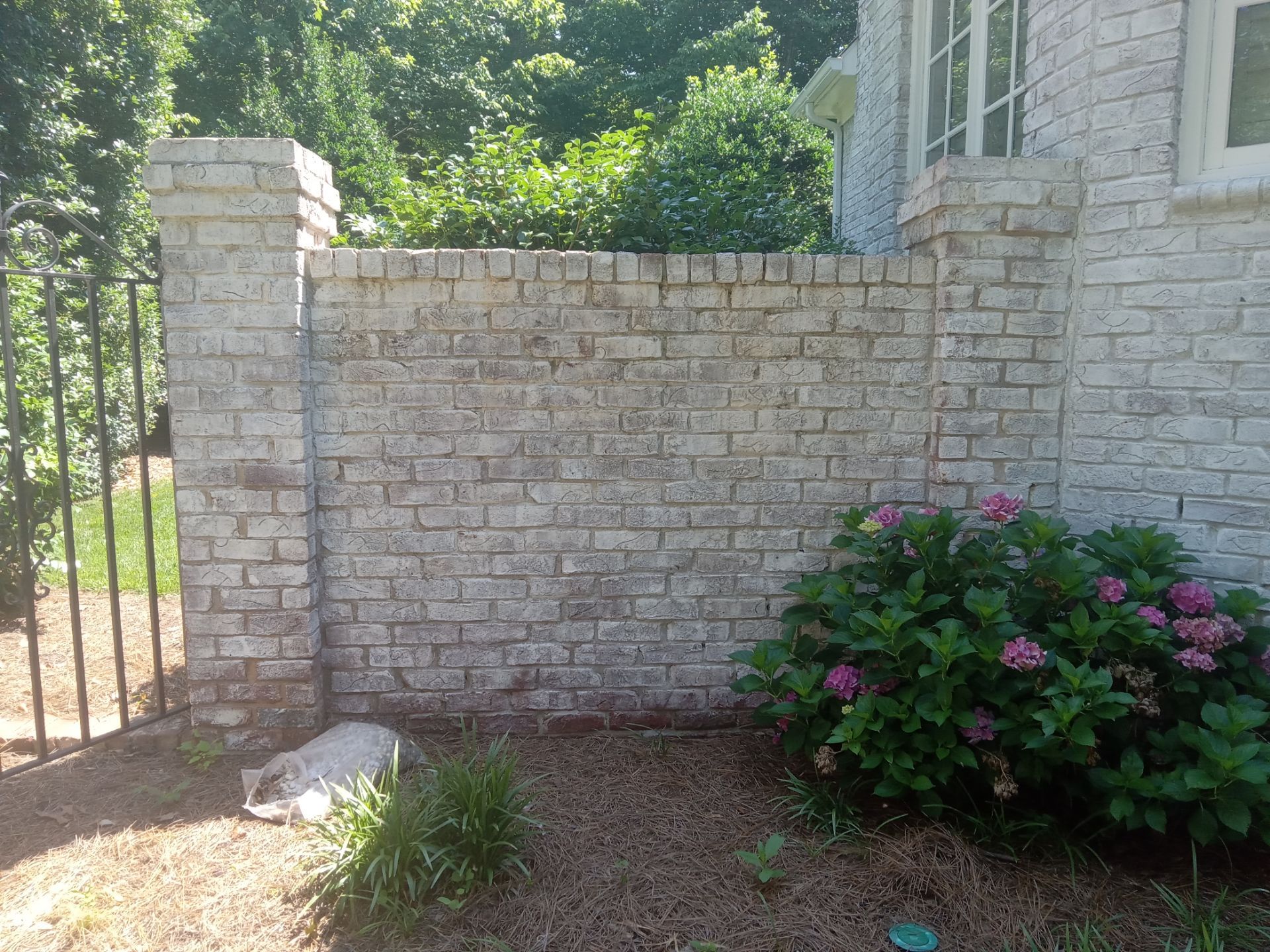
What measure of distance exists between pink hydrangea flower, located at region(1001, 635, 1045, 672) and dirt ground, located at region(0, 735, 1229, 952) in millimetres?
596

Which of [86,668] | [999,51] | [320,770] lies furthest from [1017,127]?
[86,668]

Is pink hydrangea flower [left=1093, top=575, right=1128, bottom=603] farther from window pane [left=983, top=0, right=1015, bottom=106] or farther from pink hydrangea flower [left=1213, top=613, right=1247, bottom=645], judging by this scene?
window pane [left=983, top=0, right=1015, bottom=106]

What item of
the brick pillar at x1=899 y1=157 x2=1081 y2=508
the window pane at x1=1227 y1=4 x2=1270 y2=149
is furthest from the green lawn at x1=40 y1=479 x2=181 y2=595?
the window pane at x1=1227 y1=4 x2=1270 y2=149

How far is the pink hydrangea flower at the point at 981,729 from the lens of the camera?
8.50 ft

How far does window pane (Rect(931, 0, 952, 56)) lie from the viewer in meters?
4.92

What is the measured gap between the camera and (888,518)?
3051 mm

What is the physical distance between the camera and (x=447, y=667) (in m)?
3.37

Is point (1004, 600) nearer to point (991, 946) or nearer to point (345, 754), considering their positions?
point (991, 946)

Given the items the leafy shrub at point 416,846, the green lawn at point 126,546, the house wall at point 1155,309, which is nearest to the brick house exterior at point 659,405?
the house wall at point 1155,309

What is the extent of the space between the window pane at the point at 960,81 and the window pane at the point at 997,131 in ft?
1.18

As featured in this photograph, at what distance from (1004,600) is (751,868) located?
3.78 ft

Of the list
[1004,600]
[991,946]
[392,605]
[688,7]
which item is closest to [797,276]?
[1004,600]

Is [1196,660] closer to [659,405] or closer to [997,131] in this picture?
[659,405]

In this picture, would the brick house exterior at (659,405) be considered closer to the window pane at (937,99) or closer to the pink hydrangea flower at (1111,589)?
the pink hydrangea flower at (1111,589)
